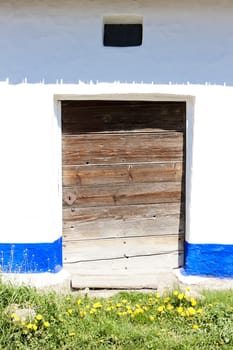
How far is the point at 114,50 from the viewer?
4828 mm

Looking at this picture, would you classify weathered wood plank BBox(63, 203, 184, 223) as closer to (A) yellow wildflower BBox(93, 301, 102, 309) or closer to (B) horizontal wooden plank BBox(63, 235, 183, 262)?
(B) horizontal wooden plank BBox(63, 235, 183, 262)

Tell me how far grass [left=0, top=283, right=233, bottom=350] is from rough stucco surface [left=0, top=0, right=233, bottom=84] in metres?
2.07

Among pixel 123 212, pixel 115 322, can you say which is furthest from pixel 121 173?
pixel 115 322

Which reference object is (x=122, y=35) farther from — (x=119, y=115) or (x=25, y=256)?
(x=25, y=256)

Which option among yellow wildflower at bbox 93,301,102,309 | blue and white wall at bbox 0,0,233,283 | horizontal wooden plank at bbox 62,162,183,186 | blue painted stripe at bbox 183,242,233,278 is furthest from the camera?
horizontal wooden plank at bbox 62,162,183,186

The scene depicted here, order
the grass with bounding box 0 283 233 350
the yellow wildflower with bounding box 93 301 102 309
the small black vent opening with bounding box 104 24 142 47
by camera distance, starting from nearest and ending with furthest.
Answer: the grass with bounding box 0 283 233 350
the yellow wildflower with bounding box 93 301 102 309
the small black vent opening with bounding box 104 24 142 47

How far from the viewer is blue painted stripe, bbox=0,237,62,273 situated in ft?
16.4

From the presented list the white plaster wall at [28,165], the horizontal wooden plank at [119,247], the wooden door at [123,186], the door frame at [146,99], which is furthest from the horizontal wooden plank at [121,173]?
the horizontal wooden plank at [119,247]

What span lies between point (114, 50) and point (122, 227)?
5.96 ft

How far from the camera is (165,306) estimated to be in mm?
4172

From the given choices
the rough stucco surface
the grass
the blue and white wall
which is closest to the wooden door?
the blue and white wall

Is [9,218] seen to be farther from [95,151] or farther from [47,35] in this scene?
[47,35]

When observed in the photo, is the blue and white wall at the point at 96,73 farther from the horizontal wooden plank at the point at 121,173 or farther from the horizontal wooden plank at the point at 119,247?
the horizontal wooden plank at the point at 119,247

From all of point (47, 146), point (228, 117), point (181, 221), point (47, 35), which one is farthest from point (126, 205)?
point (47, 35)
